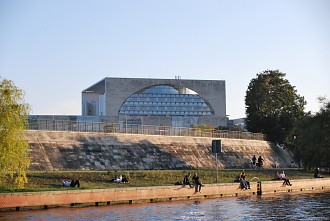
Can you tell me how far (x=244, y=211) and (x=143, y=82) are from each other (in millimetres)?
99650

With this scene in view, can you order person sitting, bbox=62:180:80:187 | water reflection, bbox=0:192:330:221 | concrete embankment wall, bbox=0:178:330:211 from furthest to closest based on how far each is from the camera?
person sitting, bbox=62:180:80:187, concrete embankment wall, bbox=0:178:330:211, water reflection, bbox=0:192:330:221

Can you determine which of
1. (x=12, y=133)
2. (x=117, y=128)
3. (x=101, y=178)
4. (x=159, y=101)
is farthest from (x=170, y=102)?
(x=12, y=133)

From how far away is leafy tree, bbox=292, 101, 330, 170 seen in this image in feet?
211

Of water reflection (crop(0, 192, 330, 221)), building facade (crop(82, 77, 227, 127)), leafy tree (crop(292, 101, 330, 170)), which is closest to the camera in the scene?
water reflection (crop(0, 192, 330, 221))

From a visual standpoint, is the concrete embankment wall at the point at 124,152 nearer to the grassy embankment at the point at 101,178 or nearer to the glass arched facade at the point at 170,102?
the grassy embankment at the point at 101,178

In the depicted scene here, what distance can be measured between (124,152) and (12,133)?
26.7 metres

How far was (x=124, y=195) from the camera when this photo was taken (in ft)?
123

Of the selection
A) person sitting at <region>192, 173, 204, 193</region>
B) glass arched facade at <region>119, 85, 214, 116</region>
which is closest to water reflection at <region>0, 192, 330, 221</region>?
person sitting at <region>192, 173, 204, 193</region>

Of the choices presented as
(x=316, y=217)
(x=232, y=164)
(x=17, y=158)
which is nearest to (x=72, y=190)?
Answer: (x=17, y=158)

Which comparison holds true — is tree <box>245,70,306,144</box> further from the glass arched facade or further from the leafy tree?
the glass arched facade

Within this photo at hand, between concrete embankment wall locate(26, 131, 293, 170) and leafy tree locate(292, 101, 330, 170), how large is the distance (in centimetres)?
937

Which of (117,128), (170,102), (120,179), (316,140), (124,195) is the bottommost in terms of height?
(124,195)

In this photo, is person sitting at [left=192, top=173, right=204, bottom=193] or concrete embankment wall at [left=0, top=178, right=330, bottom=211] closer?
concrete embankment wall at [left=0, top=178, right=330, bottom=211]

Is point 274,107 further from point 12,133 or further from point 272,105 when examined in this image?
point 12,133
